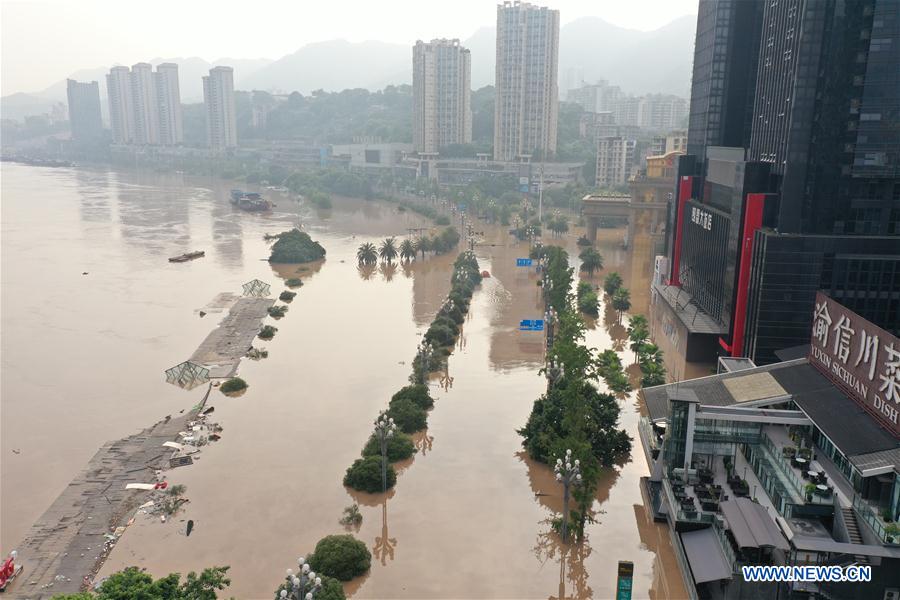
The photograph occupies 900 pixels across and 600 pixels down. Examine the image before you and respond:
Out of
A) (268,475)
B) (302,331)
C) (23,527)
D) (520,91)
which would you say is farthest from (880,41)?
(520,91)

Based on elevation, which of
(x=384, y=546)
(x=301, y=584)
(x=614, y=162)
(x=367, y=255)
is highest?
(x=614, y=162)

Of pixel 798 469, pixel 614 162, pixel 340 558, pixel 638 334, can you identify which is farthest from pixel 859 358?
pixel 614 162

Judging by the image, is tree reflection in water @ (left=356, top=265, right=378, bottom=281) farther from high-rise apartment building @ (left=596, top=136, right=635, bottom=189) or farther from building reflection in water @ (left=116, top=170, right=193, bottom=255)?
high-rise apartment building @ (left=596, top=136, right=635, bottom=189)

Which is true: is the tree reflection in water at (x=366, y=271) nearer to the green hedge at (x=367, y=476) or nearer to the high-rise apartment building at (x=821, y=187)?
the high-rise apartment building at (x=821, y=187)

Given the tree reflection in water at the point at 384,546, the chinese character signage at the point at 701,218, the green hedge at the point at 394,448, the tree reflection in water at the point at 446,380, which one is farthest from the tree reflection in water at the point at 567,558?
the chinese character signage at the point at 701,218

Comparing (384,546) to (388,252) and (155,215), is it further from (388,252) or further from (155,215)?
(155,215)

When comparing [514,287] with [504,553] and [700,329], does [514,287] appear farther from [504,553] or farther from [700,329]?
[504,553]
